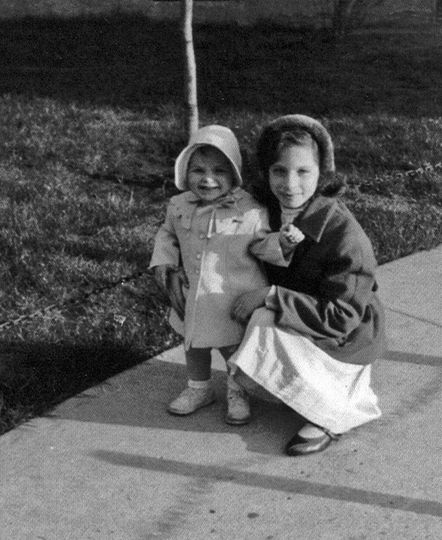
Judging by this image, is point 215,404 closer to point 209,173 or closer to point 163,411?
point 163,411

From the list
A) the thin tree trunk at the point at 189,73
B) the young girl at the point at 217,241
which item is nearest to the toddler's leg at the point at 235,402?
the young girl at the point at 217,241

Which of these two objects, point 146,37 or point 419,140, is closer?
point 419,140

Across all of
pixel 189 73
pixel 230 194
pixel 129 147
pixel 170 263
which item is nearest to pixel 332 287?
pixel 230 194

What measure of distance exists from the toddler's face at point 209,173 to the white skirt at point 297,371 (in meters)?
0.45

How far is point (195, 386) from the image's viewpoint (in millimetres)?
3635

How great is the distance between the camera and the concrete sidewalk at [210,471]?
9.53 feet

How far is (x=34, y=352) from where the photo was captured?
410 cm

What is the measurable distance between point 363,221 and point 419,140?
169 cm

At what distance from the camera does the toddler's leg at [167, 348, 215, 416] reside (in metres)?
3.61

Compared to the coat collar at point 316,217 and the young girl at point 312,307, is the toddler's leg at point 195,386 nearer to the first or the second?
the young girl at point 312,307

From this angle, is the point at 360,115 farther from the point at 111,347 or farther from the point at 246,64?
the point at 111,347

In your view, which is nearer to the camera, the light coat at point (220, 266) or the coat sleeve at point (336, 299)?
the coat sleeve at point (336, 299)

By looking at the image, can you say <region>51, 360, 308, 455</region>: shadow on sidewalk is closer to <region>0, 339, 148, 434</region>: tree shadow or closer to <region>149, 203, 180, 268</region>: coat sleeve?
<region>0, 339, 148, 434</region>: tree shadow

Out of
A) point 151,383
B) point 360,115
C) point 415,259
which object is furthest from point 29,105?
point 151,383
